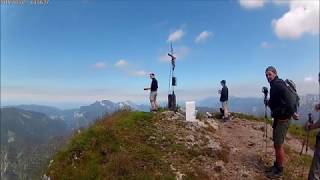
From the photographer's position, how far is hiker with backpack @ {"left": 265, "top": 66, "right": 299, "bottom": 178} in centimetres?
1174

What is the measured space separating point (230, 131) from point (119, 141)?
6.67 metres

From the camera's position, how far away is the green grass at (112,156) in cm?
1328

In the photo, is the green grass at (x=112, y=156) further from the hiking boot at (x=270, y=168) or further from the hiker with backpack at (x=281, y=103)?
the hiker with backpack at (x=281, y=103)

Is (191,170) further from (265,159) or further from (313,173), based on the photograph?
(313,173)

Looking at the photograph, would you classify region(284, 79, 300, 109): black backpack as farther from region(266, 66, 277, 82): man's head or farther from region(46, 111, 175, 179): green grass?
region(46, 111, 175, 179): green grass

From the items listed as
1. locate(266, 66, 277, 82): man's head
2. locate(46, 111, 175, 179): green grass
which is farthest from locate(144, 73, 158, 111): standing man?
locate(266, 66, 277, 82): man's head

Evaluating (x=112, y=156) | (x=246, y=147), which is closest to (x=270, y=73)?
(x=246, y=147)

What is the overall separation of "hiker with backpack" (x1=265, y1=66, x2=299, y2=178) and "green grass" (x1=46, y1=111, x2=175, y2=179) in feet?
12.4

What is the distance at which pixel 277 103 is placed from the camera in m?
11.9

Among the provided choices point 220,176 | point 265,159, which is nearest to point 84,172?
point 220,176

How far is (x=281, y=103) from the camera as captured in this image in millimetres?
11750

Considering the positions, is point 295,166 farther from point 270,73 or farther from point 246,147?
point 270,73

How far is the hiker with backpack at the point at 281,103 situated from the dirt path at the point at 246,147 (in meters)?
1.58

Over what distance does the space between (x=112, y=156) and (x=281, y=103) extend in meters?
6.52
